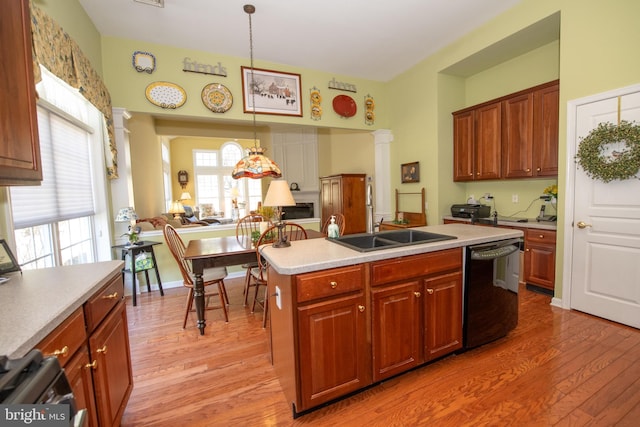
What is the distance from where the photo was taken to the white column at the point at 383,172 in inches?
194

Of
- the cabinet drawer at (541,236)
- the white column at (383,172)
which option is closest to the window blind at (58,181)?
the white column at (383,172)

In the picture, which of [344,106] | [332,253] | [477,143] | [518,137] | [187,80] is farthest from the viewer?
[344,106]

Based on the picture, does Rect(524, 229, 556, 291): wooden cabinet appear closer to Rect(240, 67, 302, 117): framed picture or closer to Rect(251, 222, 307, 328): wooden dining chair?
Rect(251, 222, 307, 328): wooden dining chair

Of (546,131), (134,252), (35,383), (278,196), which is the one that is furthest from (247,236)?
(546,131)

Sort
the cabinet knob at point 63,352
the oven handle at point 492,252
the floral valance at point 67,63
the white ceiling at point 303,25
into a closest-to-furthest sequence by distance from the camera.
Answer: the cabinet knob at point 63,352 → the floral valance at point 67,63 → the oven handle at point 492,252 → the white ceiling at point 303,25

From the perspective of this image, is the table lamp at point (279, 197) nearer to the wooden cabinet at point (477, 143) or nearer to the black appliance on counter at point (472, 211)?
the black appliance on counter at point (472, 211)

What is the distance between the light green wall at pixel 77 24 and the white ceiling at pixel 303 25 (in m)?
0.12

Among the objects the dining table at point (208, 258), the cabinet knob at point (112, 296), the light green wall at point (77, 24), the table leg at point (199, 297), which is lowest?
the table leg at point (199, 297)

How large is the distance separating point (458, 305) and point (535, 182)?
8.70ft

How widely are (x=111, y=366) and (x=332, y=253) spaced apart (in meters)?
1.23

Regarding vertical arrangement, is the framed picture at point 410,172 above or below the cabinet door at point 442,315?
above

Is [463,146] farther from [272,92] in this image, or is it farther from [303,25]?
[272,92]

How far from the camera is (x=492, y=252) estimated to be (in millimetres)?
1995

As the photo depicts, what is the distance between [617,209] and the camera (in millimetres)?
2395
